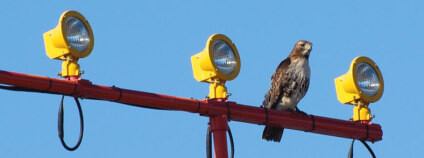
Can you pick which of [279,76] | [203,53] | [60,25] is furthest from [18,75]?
[279,76]

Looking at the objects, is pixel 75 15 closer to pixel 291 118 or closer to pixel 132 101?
pixel 132 101

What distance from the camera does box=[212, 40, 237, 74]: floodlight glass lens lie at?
394 inches

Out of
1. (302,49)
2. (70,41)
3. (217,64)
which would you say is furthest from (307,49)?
(70,41)

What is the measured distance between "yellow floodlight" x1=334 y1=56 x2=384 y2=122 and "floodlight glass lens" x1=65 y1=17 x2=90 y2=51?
3096mm

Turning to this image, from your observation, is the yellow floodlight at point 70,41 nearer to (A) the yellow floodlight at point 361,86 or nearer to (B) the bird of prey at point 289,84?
(A) the yellow floodlight at point 361,86

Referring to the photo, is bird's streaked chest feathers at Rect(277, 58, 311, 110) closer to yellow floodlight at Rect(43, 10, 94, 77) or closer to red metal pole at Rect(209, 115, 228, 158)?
red metal pole at Rect(209, 115, 228, 158)

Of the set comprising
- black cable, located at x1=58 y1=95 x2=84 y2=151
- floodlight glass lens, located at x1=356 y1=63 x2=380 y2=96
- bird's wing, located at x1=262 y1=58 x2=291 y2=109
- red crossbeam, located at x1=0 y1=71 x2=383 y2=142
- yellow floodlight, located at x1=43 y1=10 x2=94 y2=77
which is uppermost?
bird's wing, located at x1=262 y1=58 x2=291 y2=109

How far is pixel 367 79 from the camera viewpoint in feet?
37.9

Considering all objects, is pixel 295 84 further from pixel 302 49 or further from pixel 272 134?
pixel 272 134

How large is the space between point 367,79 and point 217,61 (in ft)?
6.87

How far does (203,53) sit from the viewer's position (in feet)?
32.7

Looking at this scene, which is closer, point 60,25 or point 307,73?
point 60,25

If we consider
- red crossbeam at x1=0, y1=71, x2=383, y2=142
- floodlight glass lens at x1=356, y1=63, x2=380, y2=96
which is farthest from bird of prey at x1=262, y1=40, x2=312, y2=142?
red crossbeam at x1=0, y1=71, x2=383, y2=142

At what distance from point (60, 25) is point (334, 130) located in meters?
2.87
